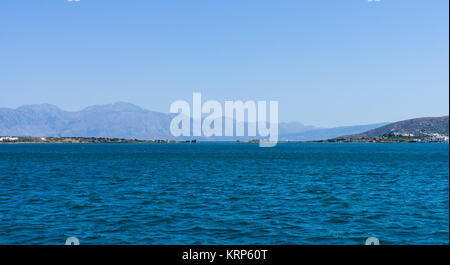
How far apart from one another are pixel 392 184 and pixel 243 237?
144ft

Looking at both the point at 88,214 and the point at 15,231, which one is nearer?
the point at 15,231

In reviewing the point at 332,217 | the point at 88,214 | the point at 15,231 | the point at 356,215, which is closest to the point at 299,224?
the point at 332,217

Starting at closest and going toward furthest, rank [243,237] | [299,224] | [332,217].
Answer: [243,237] → [299,224] → [332,217]

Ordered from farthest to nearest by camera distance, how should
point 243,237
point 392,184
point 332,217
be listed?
point 392,184, point 332,217, point 243,237

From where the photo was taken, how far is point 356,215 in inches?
1340

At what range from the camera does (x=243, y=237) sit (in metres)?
25.8
